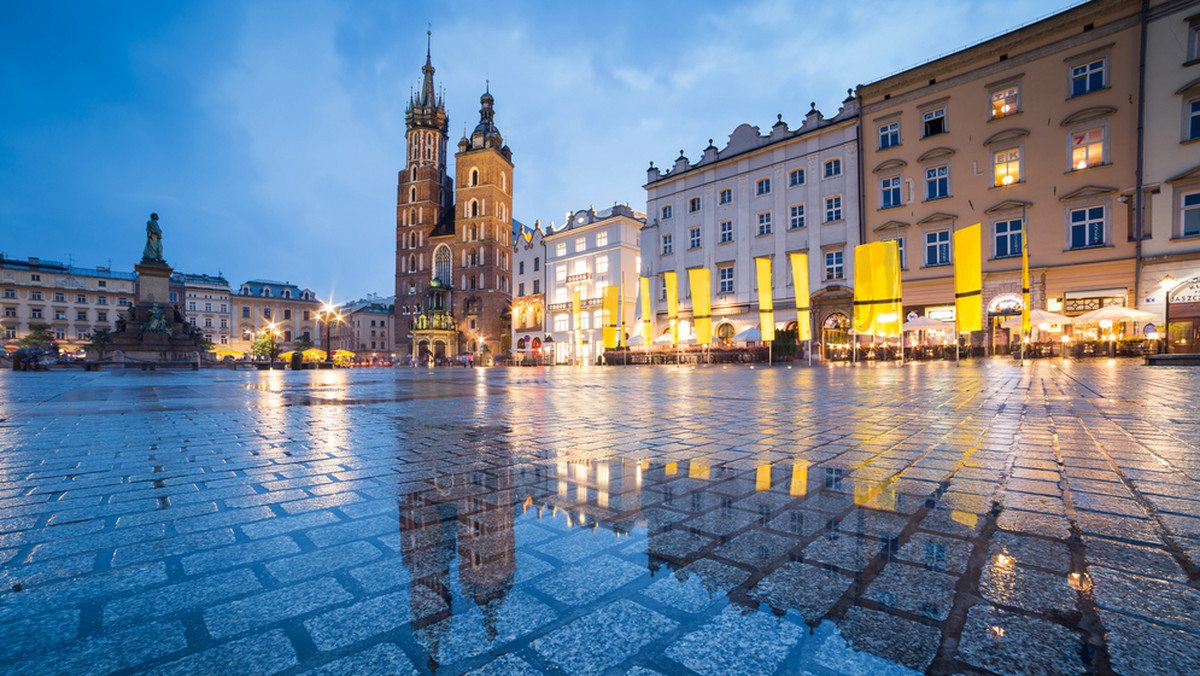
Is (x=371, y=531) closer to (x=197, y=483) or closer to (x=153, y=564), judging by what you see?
(x=153, y=564)

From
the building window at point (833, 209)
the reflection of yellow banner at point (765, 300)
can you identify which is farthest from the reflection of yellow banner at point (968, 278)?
the building window at point (833, 209)

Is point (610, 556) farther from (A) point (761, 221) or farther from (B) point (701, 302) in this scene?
(A) point (761, 221)

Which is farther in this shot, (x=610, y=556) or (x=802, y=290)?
(x=802, y=290)

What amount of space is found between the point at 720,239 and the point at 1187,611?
1400 inches

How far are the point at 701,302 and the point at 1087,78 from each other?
2086 centimetres

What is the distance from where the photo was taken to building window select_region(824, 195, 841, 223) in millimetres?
29828

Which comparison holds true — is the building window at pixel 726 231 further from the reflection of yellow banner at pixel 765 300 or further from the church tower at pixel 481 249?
the church tower at pixel 481 249

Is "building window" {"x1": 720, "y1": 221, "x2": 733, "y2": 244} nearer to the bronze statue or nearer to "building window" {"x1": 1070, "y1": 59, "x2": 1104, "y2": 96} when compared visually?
"building window" {"x1": 1070, "y1": 59, "x2": 1104, "y2": 96}

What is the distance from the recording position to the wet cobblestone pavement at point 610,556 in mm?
1296

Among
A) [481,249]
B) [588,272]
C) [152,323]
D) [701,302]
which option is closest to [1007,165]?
[701,302]

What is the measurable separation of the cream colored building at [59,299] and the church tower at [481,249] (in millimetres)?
51704

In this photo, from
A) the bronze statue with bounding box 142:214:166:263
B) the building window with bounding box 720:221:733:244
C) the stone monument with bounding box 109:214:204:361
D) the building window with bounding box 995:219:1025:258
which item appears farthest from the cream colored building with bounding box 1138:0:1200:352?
the bronze statue with bounding box 142:214:166:263

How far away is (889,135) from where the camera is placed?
28.5 meters

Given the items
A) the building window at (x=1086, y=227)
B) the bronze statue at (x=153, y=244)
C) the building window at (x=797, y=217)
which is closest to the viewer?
the building window at (x=1086, y=227)
